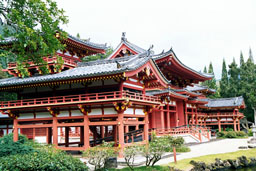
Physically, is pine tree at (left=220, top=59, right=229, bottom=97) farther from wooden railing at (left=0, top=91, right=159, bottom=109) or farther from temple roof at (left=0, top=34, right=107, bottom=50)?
wooden railing at (left=0, top=91, right=159, bottom=109)

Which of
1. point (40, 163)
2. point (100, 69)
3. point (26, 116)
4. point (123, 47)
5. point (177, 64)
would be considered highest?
point (123, 47)

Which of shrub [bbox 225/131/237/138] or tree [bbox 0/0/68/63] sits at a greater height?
tree [bbox 0/0/68/63]

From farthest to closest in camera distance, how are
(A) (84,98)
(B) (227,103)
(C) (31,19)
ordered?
(B) (227,103), (A) (84,98), (C) (31,19)

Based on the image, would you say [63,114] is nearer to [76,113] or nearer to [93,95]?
[76,113]

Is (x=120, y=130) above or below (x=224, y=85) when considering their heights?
below

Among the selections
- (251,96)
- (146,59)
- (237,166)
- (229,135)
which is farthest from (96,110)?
(251,96)

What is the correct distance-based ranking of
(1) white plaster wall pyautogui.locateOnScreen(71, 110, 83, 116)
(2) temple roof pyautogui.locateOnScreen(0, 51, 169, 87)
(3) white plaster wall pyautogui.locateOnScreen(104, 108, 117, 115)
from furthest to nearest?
(1) white plaster wall pyautogui.locateOnScreen(71, 110, 83, 116) < (3) white plaster wall pyautogui.locateOnScreen(104, 108, 117, 115) < (2) temple roof pyautogui.locateOnScreen(0, 51, 169, 87)

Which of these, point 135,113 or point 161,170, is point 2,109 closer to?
point 135,113

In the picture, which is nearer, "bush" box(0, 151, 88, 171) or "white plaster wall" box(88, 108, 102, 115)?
"bush" box(0, 151, 88, 171)

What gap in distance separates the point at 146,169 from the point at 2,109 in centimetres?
1601

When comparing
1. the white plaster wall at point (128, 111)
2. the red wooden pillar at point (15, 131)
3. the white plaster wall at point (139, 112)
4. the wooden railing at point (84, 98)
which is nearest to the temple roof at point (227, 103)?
the white plaster wall at point (139, 112)

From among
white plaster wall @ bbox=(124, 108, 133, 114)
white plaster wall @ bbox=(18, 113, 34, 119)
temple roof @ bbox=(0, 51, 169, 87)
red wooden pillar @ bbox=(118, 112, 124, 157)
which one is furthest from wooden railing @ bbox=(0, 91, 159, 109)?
temple roof @ bbox=(0, 51, 169, 87)

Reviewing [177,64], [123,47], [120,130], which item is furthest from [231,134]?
[120,130]

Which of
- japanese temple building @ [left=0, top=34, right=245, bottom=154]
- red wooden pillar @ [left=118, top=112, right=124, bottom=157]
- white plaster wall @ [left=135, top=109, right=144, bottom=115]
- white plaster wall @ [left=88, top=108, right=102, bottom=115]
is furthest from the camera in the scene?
white plaster wall @ [left=135, top=109, right=144, bottom=115]
